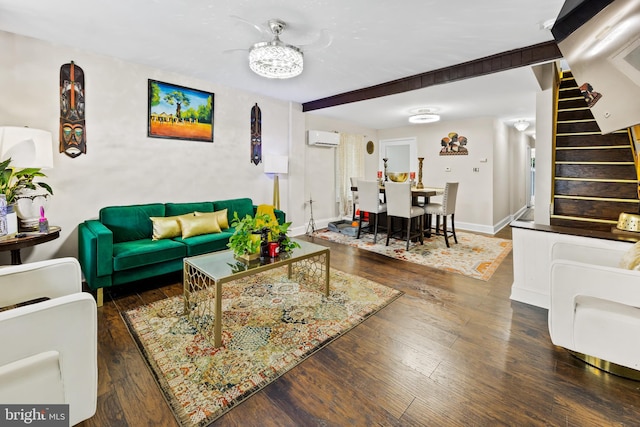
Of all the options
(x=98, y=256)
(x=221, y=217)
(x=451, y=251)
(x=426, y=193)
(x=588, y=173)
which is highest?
(x=588, y=173)

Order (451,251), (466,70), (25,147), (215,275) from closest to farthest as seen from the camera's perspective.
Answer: (215,275) → (25,147) → (466,70) → (451,251)

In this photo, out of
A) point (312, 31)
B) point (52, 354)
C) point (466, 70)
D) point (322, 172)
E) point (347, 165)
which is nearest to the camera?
point (52, 354)

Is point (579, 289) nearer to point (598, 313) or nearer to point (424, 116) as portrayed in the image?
point (598, 313)

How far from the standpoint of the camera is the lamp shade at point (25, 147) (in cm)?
218

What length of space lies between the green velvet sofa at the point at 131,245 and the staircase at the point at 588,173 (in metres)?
3.83

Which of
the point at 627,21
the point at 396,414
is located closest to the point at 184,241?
the point at 396,414

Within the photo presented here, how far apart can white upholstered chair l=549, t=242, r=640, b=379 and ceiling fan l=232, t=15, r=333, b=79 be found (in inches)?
96.4

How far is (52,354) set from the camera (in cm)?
111

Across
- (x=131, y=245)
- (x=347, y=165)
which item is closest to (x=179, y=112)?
(x=131, y=245)

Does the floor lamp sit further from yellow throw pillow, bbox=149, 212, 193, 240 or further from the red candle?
the red candle

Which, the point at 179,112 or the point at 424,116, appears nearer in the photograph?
the point at 179,112

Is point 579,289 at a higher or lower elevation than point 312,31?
lower

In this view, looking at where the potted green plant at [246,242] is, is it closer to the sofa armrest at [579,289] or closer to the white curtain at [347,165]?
the sofa armrest at [579,289]

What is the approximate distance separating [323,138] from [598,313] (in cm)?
470
